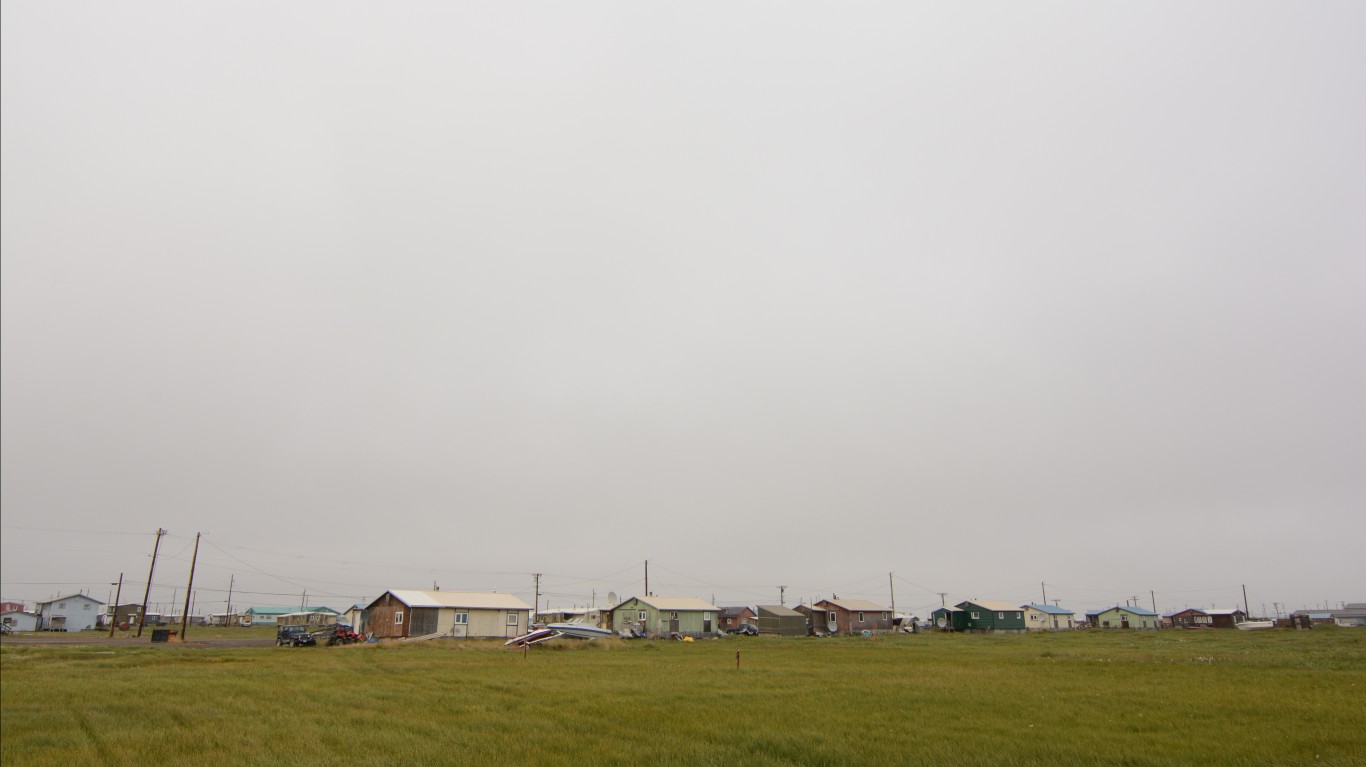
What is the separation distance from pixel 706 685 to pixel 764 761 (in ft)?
41.6

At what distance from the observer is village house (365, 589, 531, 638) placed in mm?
60125

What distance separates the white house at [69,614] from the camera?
103 meters

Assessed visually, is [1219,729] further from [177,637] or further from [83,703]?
[177,637]

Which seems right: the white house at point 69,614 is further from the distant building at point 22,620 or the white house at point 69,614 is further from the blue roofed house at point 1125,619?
the blue roofed house at point 1125,619

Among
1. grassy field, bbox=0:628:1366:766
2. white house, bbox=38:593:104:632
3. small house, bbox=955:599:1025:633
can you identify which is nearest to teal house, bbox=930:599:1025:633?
small house, bbox=955:599:1025:633

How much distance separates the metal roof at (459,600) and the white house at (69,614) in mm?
69817

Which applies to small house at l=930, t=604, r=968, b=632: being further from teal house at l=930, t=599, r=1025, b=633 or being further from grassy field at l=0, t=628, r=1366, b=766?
grassy field at l=0, t=628, r=1366, b=766

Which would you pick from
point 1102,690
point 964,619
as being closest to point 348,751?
point 1102,690

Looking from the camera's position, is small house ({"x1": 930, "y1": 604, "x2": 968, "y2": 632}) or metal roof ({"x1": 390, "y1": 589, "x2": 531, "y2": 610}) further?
small house ({"x1": 930, "y1": 604, "x2": 968, "y2": 632})

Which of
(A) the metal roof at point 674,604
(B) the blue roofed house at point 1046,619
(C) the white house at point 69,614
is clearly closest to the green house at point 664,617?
(A) the metal roof at point 674,604

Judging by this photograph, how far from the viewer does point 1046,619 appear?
351ft

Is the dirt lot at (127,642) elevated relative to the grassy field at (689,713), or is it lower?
lower

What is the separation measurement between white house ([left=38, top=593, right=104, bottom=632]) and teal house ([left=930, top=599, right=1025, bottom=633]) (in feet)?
374

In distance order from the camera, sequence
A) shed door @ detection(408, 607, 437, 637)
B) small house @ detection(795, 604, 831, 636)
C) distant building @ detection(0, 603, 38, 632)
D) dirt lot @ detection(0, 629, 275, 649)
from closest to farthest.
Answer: dirt lot @ detection(0, 629, 275, 649) → shed door @ detection(408, 607, 437, 637) → small house @ detection(795, 604, 831, 636) → distant building @ detection(0, 603, 38, 632)
